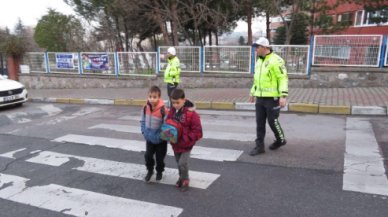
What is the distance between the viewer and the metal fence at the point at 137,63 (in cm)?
1406

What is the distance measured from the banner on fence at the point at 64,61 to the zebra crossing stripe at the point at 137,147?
1038 centimetres

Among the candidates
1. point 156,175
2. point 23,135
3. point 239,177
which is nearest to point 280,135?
point 239,177

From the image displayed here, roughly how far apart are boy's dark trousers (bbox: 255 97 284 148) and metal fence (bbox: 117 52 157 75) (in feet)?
31.3

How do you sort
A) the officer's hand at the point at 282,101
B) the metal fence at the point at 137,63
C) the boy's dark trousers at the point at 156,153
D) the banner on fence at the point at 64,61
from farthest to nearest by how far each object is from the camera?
the banner on fence at the point at 64,61, the metal fence at the point at 137,63, the officer's hand at the point at 282,101, the boy's dark trousers at the point at 156,153

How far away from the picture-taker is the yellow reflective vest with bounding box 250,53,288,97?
4.73 m

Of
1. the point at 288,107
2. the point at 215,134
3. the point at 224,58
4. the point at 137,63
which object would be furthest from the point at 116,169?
the point at 137,63

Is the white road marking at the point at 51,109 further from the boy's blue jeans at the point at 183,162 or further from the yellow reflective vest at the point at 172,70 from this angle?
the boy's blue jeans at the point at 183,162

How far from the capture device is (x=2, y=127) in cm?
827

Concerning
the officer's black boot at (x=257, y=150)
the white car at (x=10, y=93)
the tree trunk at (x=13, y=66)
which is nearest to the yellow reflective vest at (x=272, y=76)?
the officer's black boot at (x=257, y=150)

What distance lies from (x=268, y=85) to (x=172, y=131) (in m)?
1.92

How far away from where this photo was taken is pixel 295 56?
11.4 metres

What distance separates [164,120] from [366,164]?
304 centimetres

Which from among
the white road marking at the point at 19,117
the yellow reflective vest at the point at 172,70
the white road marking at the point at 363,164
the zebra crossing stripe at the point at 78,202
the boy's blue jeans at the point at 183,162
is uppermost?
the yellow reflective vest at the point at 172,70

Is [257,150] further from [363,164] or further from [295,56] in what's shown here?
[295,56]
